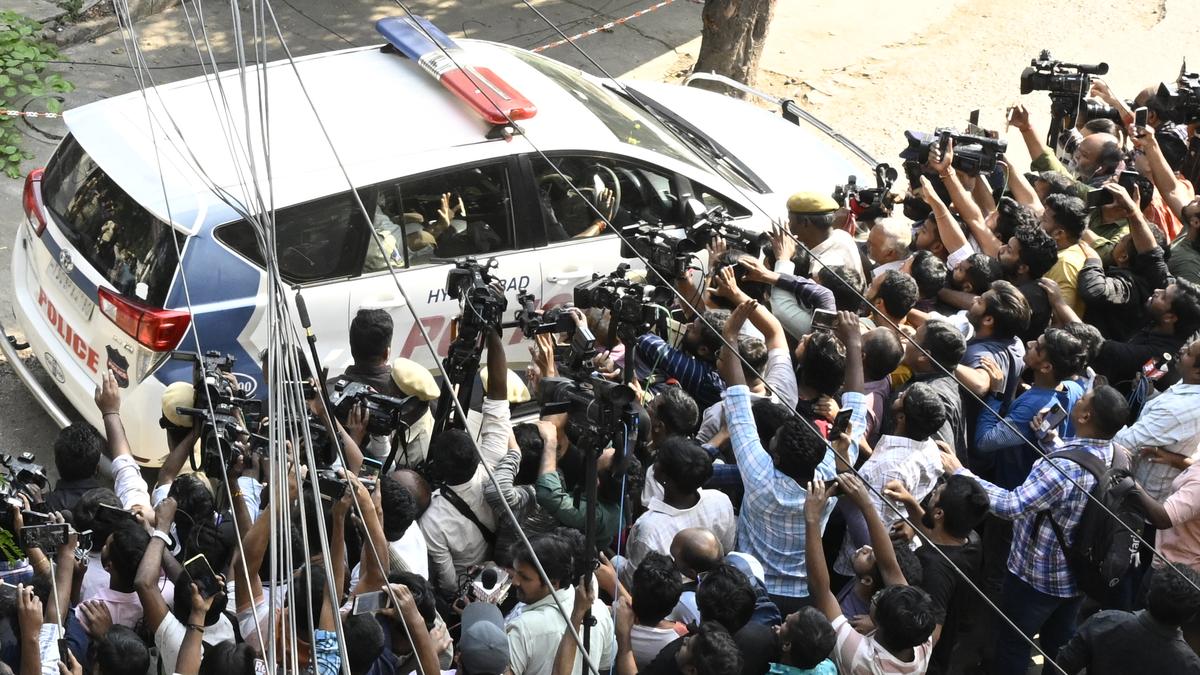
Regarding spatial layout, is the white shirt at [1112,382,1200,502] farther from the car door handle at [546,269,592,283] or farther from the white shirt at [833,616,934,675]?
the car door handle at [546,269,592,283]

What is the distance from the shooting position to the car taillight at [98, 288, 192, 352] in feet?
19.7

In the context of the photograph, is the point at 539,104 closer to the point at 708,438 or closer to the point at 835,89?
the point at 708,438

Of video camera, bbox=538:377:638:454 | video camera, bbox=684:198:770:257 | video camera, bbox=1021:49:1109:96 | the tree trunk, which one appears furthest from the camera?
the tree trunk

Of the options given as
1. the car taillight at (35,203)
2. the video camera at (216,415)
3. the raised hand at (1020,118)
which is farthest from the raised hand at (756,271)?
the car taillight at (35,203)

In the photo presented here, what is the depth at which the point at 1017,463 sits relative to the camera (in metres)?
5.95

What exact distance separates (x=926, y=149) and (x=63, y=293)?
14.0ft

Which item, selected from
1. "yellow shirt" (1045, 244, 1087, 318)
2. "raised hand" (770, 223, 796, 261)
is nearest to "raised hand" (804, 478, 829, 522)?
"raised hand" (770, 223, 796, 261)

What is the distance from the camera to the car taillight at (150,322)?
5992 mm

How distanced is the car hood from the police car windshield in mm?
514

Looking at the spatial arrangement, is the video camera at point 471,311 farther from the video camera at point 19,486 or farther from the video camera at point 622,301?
the video camera at point 19,486

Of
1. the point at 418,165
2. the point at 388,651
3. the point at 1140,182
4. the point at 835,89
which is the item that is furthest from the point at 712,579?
the point at 835,89

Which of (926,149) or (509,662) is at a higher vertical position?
(926,149)

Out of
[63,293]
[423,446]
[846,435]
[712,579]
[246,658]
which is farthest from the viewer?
[63,293]

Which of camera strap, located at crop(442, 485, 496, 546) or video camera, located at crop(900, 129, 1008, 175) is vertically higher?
video camera, located at crop(900, 129, 1008, 175)
